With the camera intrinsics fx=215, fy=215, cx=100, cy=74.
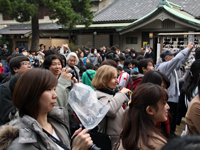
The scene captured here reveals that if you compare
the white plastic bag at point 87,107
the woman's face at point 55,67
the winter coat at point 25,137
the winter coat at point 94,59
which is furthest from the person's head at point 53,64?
the winter coat at point 94,59

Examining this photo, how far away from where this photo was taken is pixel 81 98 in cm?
236

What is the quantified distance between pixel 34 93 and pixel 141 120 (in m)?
0.85

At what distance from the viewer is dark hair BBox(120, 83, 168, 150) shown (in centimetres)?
163

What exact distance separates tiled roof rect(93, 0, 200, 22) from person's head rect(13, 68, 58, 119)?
16124 mm

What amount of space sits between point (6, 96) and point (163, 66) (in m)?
2.97

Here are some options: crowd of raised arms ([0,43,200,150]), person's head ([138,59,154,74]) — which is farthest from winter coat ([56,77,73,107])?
person's head ([138,59,154,74])

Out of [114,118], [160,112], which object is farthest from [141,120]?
[114,118]

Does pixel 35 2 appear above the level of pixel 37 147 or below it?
above

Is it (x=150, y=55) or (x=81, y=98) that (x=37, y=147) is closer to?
(x=81, y=98)

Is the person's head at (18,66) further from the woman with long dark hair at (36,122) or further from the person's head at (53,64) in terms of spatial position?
the woman with long dark hair at (36,122)

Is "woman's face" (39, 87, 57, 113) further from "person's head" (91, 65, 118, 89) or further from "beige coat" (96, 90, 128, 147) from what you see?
"person's head" (91, 65, 118, 89)

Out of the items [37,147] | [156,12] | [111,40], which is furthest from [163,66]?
[111,40]

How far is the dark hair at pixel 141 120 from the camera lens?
163 centimetres

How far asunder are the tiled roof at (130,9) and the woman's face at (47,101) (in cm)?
1611
